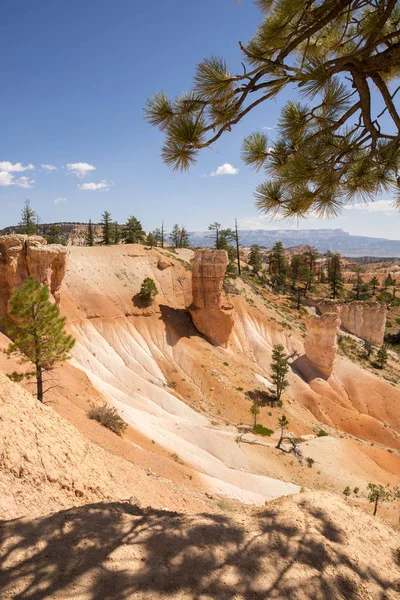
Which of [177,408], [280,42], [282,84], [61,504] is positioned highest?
[280,42]

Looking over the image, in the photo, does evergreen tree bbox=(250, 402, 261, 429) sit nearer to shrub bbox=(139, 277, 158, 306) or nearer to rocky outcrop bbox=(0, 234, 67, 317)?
shrub bbox=(139, 277, 158, 306)

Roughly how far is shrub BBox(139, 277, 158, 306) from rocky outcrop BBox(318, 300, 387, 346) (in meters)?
24.7

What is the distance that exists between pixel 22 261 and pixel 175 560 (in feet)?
71.7

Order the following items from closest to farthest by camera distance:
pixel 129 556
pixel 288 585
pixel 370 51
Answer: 1. pixel 288 585
2. pixel 129 556
3. pixel 370 51

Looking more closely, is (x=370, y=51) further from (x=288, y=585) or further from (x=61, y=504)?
(x=61, y=504)

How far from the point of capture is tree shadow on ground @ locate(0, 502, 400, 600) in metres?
3.88

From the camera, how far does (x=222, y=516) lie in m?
5.61

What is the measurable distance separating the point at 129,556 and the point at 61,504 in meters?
3.97

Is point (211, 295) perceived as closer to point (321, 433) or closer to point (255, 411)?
point (255, 411)

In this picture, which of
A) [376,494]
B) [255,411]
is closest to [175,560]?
[376,494]

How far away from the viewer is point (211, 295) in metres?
34.9

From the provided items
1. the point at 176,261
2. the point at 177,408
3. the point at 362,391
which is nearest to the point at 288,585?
the point at 177,408

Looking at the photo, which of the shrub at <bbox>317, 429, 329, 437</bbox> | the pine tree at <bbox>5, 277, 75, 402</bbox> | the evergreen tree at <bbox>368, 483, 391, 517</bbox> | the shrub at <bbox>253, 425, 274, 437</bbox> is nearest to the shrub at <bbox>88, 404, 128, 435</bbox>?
the pine tree at <bbox>5, 277, 75, 402</bbox>

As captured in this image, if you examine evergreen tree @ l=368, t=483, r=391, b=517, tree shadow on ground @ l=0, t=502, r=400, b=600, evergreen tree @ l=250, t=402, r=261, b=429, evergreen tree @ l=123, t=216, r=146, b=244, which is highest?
evergreen tree @ l=123, t=216, r=146, b=244
